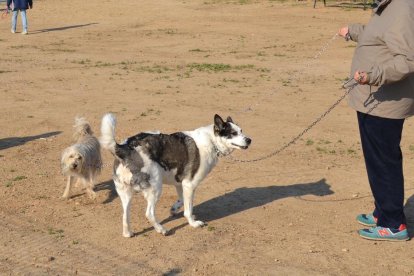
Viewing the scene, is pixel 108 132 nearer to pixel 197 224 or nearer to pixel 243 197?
pixel 197 224

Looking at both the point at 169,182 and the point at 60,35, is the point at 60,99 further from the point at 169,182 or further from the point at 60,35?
the point at 60,35

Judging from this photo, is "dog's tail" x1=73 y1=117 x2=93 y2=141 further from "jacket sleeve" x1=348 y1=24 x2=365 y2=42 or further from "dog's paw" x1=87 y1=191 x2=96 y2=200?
"jacket sleeve" x1=348 y1=24 x2=365 y2=42

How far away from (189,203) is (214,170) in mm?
2162

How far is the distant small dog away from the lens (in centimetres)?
800

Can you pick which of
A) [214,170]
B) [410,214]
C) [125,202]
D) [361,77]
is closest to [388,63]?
[361,77]

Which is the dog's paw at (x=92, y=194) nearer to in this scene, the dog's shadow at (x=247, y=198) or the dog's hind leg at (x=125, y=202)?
the dog's shadow at (x=247, y=198)

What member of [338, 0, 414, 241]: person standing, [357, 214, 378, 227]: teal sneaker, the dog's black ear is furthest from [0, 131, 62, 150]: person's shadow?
[338, 0, 414, 241]: person standing

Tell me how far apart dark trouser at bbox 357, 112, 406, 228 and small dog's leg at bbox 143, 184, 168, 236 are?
7.24 feet

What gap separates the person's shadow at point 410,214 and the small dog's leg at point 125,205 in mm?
3027

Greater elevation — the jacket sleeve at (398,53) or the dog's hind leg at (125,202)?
the jacket sleeve at (398,53)

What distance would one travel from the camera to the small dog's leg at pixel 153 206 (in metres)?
6.77

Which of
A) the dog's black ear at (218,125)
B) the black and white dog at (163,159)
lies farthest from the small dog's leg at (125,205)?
the dog's black ear at (218,125)

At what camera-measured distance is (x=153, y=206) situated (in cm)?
688

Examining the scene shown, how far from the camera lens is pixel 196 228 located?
23.6 feet
